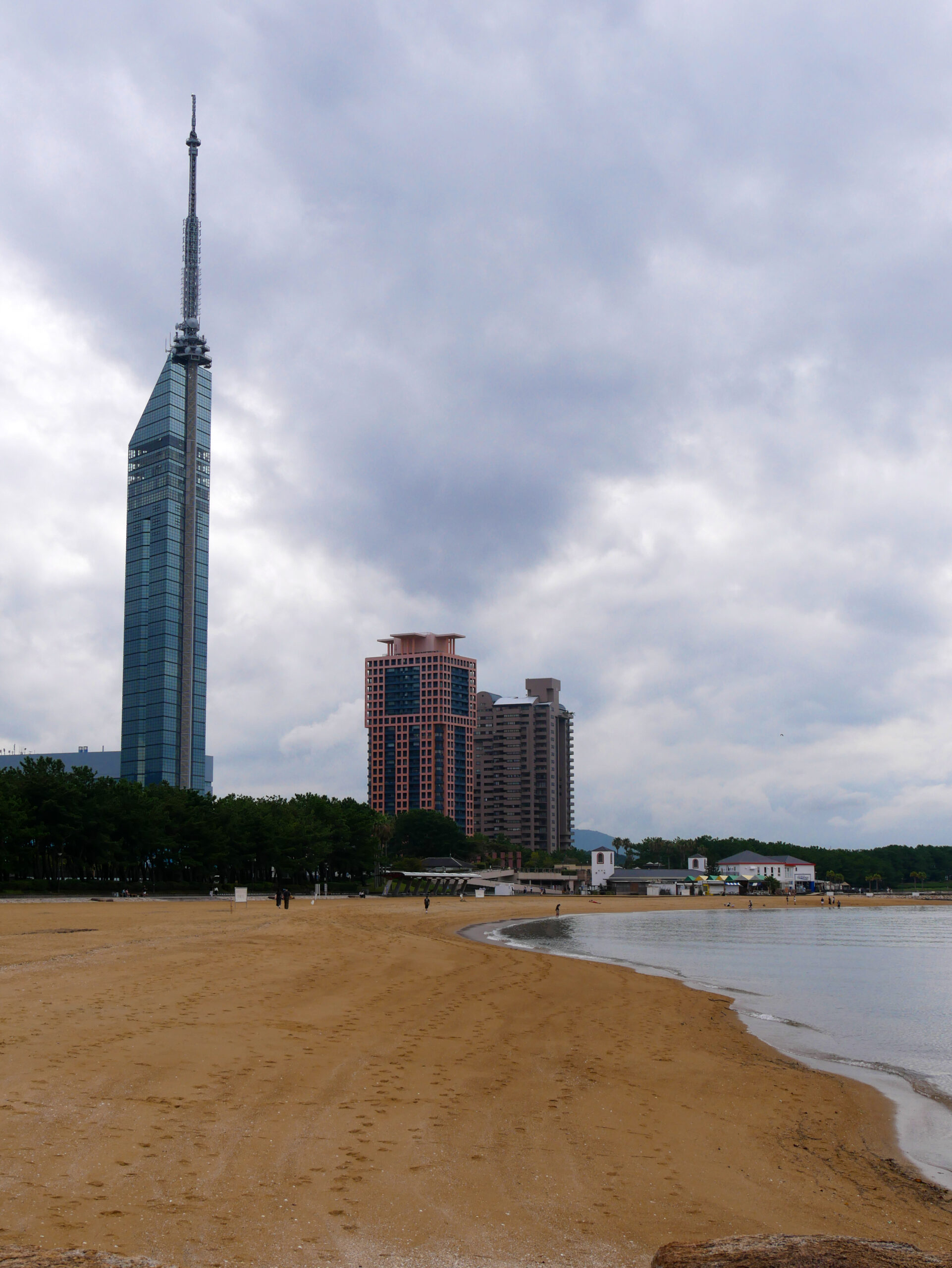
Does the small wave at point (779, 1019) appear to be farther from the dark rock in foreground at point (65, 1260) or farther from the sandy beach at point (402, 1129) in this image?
the dark rock in foreground at point (65, 1260)

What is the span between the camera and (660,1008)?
2712 centimetres

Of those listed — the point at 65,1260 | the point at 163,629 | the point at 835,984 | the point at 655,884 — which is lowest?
the point at 655,884

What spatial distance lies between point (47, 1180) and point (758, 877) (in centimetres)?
20488

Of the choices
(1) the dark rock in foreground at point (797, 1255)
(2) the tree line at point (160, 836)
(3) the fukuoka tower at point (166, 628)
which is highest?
(3) the fukuoka tower at point (166, 628)

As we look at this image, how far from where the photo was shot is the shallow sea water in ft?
61.6

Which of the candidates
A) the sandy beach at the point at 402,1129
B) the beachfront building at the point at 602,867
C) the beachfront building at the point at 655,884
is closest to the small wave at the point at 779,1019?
the sandy beach at the point at 402,1129

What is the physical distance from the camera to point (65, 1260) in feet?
22.2

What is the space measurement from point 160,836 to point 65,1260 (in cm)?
8682

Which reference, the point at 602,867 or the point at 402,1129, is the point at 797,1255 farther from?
the point at 602,867

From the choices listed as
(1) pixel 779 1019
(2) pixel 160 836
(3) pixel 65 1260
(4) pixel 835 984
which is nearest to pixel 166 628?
(2) pixel 160 836

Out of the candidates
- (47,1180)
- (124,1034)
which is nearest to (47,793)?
(124,1034)

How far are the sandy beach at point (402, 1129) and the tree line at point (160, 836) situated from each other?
187 ft

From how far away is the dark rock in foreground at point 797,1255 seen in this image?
6098 mm

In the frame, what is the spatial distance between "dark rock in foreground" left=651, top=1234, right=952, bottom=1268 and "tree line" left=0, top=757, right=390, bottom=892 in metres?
74.7
